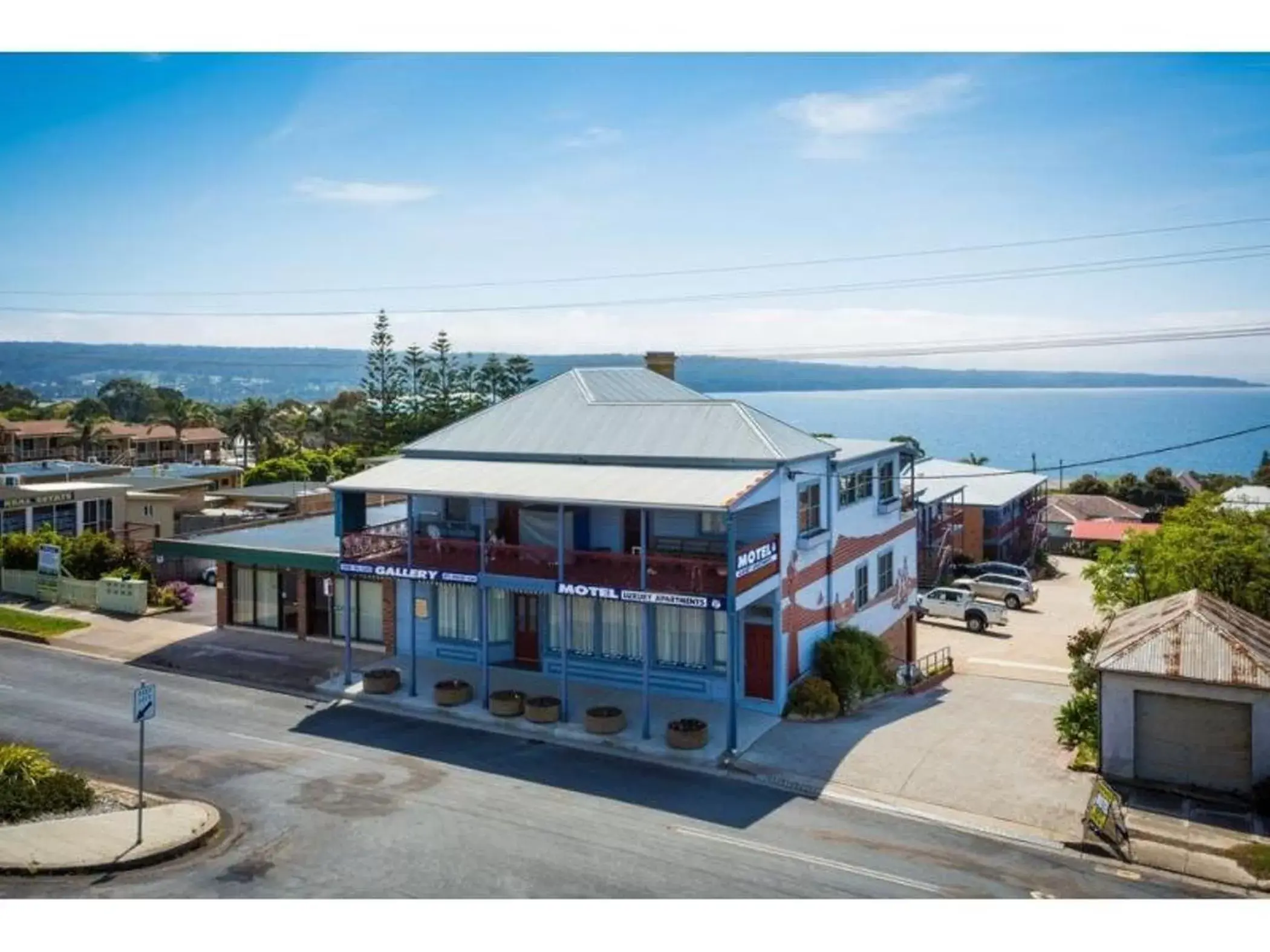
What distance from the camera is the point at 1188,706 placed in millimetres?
19812

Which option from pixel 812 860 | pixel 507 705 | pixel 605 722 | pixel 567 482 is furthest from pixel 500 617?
pixel 812 860

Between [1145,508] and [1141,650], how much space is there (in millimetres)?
79111

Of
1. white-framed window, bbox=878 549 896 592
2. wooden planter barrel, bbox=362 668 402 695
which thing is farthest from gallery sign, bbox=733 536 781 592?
wooden planter barrel, bbox=362 668 402 695

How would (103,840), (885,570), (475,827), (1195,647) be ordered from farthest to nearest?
(885,570) → (1195,647) → (475,827) → (103,840)

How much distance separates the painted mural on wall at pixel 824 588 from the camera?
24.9 metres

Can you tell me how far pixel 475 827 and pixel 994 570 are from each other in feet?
138

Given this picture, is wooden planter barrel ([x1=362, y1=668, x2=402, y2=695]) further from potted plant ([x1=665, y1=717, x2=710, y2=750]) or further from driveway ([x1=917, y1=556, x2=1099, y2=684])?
driveway ([x1=917, y1=556, x2=1099, y2=684])

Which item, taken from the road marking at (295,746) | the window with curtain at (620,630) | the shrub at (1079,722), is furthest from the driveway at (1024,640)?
the road marking at (295,746)

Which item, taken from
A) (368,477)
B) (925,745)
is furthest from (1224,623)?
(368,477)

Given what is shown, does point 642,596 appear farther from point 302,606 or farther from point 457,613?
point 302,606

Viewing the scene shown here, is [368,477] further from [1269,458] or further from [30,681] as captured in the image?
[1269,458]

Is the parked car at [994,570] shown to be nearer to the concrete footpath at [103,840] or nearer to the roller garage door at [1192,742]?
the roller garage door at [1192,742]

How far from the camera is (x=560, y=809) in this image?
59.7 ft

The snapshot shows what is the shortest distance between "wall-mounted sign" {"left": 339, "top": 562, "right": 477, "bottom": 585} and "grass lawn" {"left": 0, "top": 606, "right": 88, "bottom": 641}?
11381mm
